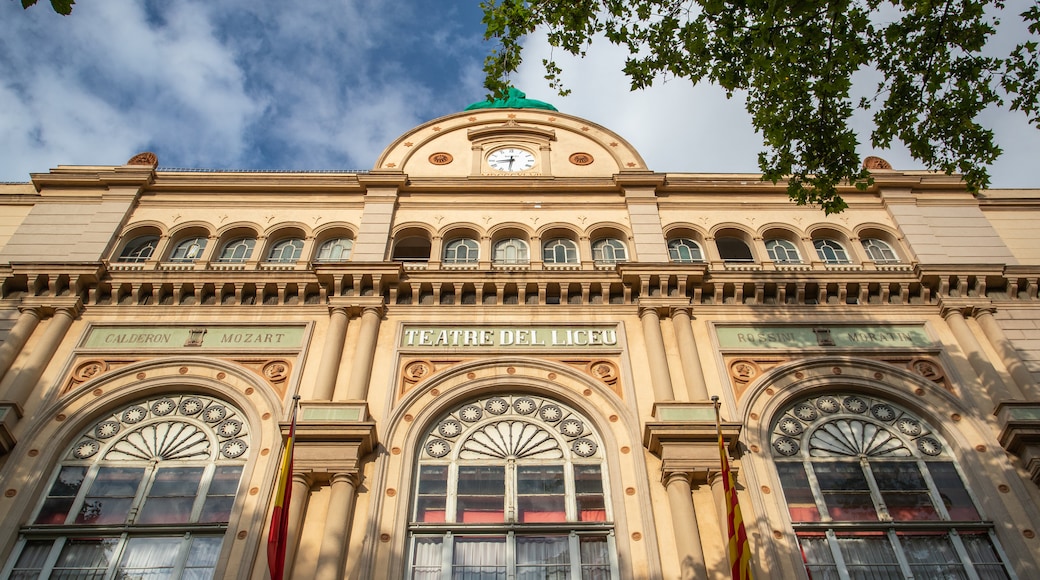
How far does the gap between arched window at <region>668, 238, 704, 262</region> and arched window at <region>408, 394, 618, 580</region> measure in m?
5.89

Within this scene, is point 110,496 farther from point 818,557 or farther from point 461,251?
point 818,557

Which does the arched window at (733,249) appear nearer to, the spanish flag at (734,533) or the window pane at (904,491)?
the window pane at (904,491)

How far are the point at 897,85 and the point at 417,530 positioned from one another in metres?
11.5

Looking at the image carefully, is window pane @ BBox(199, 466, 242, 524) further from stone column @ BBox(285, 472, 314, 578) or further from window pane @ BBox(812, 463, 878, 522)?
window pane @ BBox(812, 463, 878, 522)

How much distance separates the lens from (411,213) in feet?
69.6

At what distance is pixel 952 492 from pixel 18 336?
18105 millimetres

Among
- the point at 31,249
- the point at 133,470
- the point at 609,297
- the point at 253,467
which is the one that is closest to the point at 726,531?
the point at 609,297

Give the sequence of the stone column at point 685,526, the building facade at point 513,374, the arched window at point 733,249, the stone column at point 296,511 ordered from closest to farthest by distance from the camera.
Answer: the stone column at point 685,526
the stone column at point 296,511
the building facade at point 513,374
the arched window at point 733,249

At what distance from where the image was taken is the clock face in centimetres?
2333

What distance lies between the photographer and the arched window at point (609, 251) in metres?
20.2

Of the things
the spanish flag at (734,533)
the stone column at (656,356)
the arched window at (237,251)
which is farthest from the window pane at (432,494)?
the arched window at (237,251)

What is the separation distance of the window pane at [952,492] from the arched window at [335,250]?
43.8 feet

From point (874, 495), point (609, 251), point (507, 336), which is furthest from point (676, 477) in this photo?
point (609, 251)

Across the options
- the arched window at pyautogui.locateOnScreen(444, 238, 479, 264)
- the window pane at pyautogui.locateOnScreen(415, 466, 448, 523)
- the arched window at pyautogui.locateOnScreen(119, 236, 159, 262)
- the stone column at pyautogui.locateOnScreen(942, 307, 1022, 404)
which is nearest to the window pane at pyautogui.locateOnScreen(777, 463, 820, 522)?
the stone column at pyautogui.locateOnScreen(942, 307, 1022, 404)
